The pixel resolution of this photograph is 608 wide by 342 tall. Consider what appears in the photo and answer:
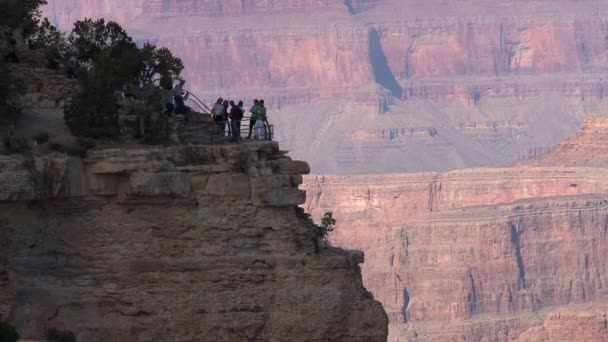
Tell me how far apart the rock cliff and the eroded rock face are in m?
124

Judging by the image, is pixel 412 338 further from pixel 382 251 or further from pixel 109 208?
pixel 109 208

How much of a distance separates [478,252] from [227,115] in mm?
141016

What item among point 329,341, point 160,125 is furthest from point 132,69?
point 329,341

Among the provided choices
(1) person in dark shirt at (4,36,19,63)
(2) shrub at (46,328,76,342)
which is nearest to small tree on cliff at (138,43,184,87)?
(1) person in dark shirt at (4,36,19,63)

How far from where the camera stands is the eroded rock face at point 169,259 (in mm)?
32500

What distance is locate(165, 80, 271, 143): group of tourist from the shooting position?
3475cm

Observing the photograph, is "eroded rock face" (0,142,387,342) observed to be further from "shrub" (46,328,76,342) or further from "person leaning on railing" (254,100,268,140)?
"person leaning on railing" (254,100,268,140)

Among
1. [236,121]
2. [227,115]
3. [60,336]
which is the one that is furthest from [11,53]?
[60,336]

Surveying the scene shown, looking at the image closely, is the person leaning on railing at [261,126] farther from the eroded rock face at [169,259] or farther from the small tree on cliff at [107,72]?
the eroded rock face at [169,259]

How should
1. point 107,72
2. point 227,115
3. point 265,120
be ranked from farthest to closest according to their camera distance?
point 265,120, point 227,115, point 107,72

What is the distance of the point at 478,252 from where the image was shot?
6909 inches

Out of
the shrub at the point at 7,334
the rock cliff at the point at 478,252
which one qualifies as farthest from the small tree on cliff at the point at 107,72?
the rock cliff at the point at 478,252

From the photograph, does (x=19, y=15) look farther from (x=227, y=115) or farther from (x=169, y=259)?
(x=169, y=259)

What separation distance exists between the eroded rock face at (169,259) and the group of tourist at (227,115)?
178 cm
